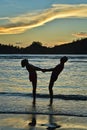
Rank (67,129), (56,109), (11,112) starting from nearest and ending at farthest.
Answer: (67,129)
(11,112)
(56,109)

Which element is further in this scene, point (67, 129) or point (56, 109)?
point (56, 109)

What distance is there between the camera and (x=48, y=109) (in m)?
15.5

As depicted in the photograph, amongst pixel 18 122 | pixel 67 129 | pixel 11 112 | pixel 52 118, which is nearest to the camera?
pixel 67 129

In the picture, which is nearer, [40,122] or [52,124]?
[52,124]

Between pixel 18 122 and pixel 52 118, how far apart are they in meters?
1.44

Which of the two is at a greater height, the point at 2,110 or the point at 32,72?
the point at 32,72

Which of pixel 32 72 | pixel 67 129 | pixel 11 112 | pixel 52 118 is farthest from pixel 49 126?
pixel 32 72

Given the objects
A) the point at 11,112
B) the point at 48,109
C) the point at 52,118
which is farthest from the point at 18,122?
the point at 48,109

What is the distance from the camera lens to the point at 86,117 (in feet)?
44.0

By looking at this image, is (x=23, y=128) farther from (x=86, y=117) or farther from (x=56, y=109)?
(x=56, y=109)

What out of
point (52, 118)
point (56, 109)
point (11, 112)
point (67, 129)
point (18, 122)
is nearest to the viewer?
point (67, 129)

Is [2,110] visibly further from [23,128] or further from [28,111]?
[23,128]

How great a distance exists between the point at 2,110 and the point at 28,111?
1062mm

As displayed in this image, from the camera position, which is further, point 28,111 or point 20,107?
point 20,107
